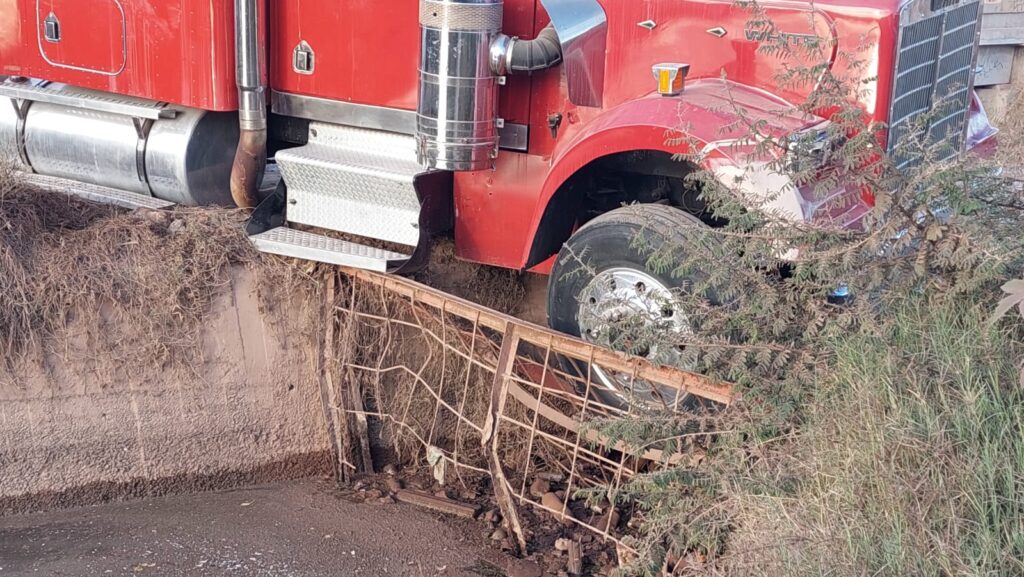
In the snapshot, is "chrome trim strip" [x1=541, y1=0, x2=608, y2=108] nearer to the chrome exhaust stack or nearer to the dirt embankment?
the chrome exhaust stack

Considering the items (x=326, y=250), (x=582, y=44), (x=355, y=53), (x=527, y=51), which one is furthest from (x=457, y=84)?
(x=326, y=250)

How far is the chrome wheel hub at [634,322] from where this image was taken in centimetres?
404

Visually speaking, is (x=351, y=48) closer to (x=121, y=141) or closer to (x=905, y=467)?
(x=121, y=141)

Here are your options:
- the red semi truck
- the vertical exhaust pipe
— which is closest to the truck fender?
the red semi truck

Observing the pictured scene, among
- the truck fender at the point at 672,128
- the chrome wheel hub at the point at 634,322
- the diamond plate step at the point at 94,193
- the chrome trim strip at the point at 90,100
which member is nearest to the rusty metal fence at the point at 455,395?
the chrome wheel hub at the point at 634,322

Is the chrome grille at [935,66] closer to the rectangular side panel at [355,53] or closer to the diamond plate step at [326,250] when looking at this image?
the rectangular side panel at [355,53]

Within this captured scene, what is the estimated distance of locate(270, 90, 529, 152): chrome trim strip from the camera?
4945mm

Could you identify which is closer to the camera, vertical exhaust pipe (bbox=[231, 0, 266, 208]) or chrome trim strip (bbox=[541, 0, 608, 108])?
chrome trim strip (bbox=[541, 0, 608, 108])

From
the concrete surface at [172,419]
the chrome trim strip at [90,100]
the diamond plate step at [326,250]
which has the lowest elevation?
the concrete surface at [172,419]

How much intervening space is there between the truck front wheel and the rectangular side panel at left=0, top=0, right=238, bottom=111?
2.05 m

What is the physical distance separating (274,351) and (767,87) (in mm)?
2602

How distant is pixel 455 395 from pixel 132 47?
2.42 meters

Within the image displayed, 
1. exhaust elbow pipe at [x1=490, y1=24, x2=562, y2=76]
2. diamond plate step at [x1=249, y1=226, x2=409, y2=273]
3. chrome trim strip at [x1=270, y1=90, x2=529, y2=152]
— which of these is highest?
exhaust elbow pipe at [x1=490, y1=24, x2=562, y2=76]

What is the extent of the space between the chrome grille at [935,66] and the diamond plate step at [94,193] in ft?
11.7
